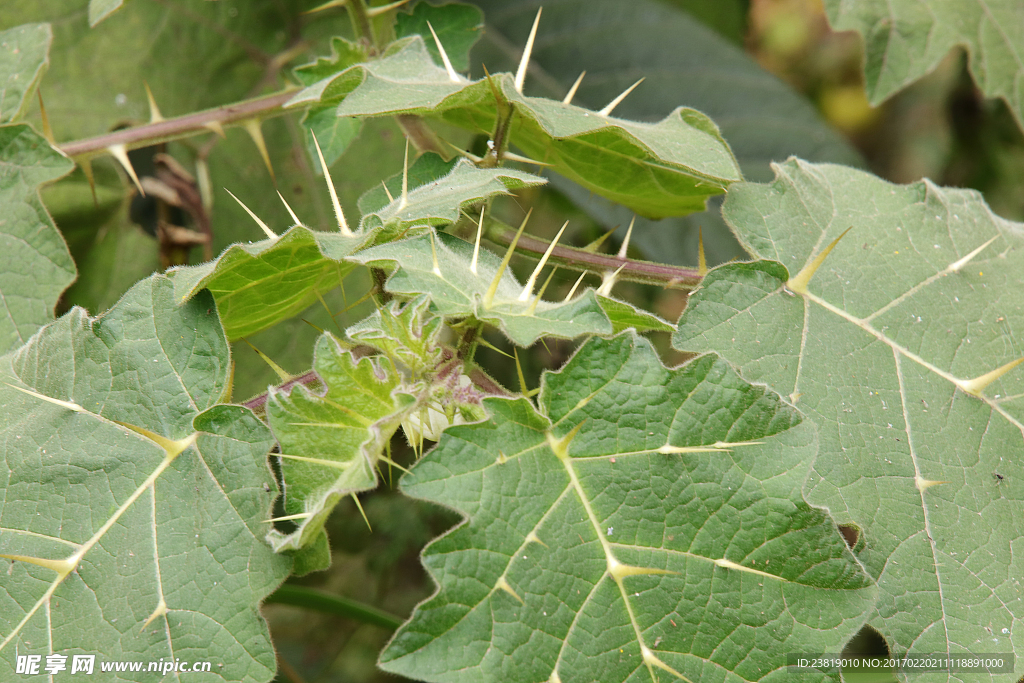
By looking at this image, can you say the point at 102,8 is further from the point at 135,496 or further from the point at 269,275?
the point at 135,496

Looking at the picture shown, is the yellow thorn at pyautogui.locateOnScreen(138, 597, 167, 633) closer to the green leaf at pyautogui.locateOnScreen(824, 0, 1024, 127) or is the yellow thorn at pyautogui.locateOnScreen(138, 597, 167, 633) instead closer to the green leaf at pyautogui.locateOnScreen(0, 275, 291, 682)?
the green leaf at pyautogui.locateOnScreen(0, 275, 291, 682)

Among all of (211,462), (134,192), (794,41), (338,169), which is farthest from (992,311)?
(794,41)

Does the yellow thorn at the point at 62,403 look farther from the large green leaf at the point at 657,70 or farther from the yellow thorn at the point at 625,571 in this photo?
the large green leaf at the point at 657,70

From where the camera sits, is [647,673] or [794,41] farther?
[794,41]

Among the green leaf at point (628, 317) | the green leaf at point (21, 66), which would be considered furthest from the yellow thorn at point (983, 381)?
the green leaf at point (21, 66)

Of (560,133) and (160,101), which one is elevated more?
(560,133)

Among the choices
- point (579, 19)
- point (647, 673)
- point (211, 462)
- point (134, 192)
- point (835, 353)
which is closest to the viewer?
point (647, 673)

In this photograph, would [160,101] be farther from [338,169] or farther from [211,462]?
[211,462]
